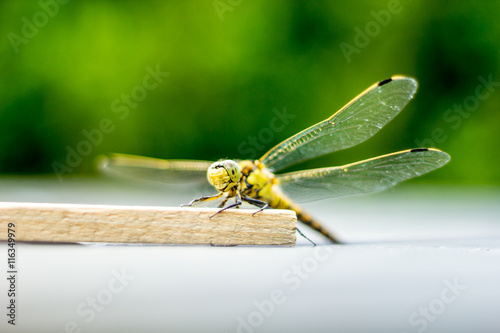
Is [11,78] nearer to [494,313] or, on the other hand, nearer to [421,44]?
[421,44]

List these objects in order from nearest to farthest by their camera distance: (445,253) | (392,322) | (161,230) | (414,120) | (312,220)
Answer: (392,322)
(161,230)
(445,253)
(312,220)
(414,120)

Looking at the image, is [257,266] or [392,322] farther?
[257,266]

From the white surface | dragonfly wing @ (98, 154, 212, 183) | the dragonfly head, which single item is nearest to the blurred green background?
dragonfly wing @ (98, 154, 212, 183)

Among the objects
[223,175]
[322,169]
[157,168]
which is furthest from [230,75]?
[223,175]

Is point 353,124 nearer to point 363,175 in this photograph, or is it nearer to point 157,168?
point 363,175

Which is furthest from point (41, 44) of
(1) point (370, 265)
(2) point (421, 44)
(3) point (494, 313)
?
(3) point (494, 313)

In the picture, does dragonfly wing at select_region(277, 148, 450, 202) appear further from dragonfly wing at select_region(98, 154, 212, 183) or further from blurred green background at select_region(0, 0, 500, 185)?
blurred green background at select_region(0, 0, 500, 185)
